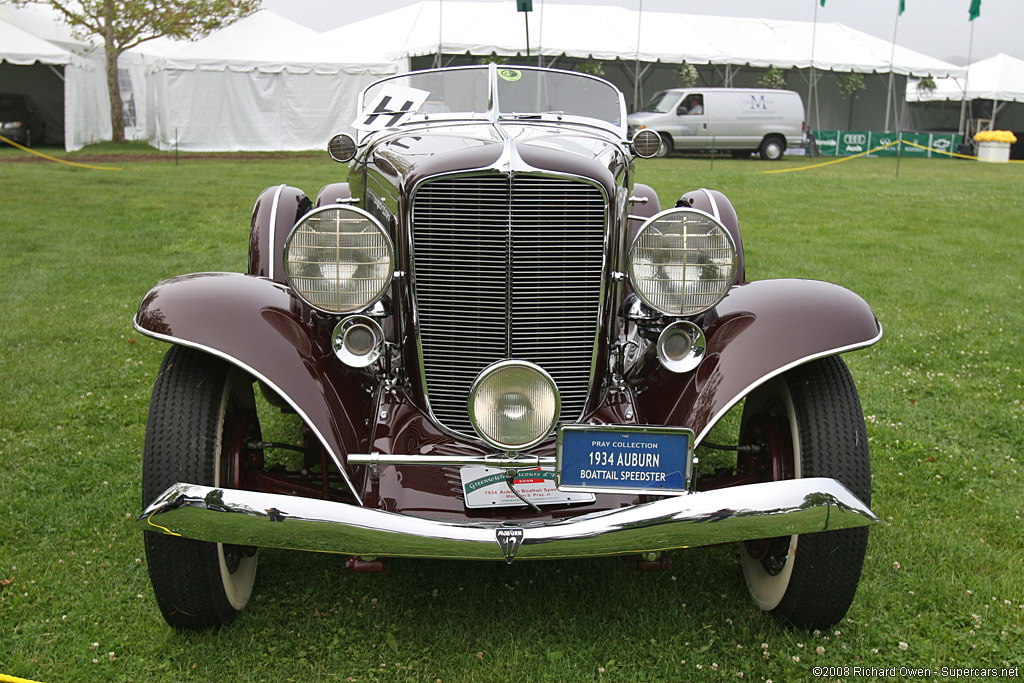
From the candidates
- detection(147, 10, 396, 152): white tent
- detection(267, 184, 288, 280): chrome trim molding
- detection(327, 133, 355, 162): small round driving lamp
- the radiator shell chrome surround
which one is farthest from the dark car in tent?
the radiator shell chrome surround

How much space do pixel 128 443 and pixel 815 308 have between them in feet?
10.3

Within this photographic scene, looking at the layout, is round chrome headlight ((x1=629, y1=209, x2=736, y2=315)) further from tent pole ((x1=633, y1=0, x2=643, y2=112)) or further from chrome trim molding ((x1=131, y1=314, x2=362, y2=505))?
tent pole ((x1=633, y1=0, x2=643, y2=112))

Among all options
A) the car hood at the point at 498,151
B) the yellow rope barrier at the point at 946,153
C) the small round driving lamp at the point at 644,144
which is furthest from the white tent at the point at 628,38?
the car hood at the point at 498,151

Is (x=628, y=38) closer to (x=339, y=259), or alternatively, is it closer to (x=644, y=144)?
(x=644, y=144)

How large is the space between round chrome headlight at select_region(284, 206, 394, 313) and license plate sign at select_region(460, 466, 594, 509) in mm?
648

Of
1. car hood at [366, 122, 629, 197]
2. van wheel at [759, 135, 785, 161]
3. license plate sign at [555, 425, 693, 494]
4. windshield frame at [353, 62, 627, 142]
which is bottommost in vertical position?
license plate sign at [555, 425, 693, 494]

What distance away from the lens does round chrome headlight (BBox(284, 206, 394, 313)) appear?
2604 mm

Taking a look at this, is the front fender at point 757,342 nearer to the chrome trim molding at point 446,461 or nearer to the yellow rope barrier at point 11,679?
the chrome trim molding at point 446,461

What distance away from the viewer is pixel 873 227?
427 inches

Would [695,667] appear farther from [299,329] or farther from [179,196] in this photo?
[179,196]

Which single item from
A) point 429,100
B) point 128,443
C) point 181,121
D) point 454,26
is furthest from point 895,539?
point 454,26

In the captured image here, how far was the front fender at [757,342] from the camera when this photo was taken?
8.46 ft

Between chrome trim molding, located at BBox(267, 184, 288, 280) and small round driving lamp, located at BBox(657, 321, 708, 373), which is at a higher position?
chrome trim molding, located at BBox(267, 184, 288, 280)

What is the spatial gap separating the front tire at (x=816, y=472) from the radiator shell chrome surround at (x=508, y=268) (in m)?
0.62
